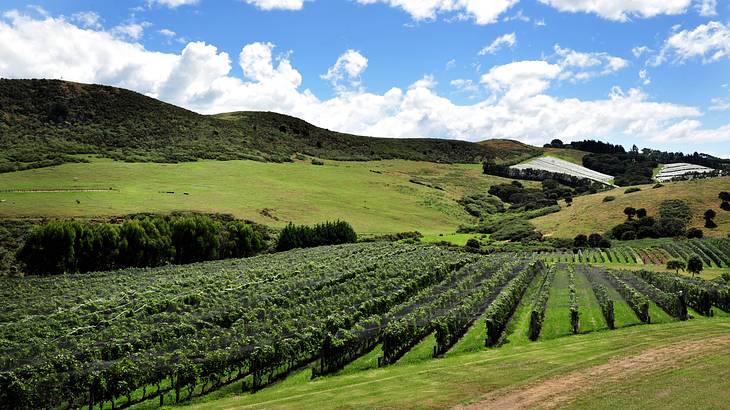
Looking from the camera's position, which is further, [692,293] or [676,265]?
[676,265]

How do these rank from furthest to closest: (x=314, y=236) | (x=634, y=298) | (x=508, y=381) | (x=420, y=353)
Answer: (x=314, y=236), (x=634, y=298), (x=420, y=353), (x=508, y=381)

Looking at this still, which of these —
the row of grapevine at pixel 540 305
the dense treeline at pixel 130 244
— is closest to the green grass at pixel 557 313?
the row of grapevine at pixel 540 305

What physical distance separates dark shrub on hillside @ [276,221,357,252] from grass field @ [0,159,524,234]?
9160mm

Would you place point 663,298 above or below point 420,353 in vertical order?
above

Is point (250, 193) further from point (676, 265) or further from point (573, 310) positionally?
point (573, 310)

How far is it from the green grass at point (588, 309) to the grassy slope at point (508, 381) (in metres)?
5.31

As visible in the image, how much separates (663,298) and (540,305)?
1069 centimetres

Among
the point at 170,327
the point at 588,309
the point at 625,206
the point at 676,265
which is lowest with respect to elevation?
the point at 588,309

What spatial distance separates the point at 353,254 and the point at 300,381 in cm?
4239

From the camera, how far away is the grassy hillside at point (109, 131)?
134 metres

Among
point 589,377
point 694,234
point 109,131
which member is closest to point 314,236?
point 694,234

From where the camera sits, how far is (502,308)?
4166cm

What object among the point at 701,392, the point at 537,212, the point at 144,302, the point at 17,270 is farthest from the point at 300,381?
the point at 537,212

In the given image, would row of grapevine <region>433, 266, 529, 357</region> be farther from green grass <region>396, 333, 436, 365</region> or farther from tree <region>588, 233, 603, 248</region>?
tree <region>588, 233, 603, 248</region>
